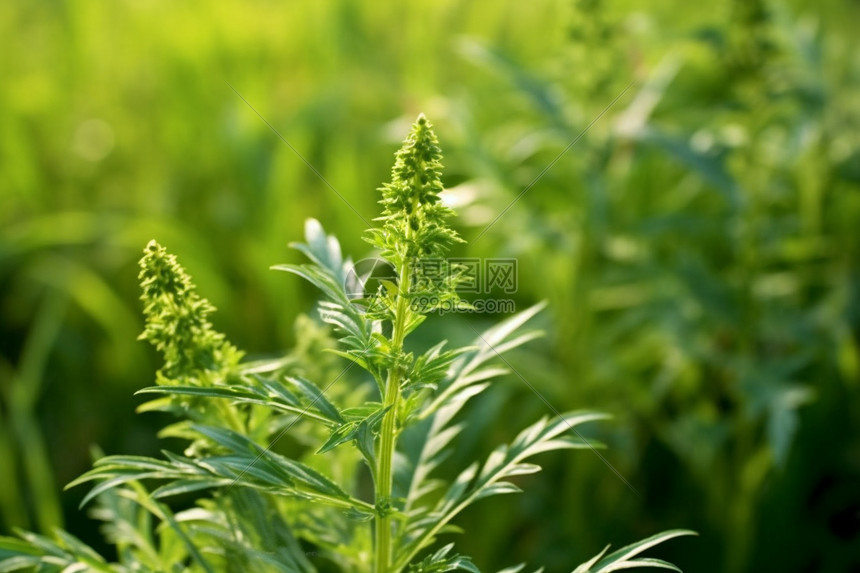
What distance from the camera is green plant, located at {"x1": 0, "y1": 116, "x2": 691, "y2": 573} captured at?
0.58 m

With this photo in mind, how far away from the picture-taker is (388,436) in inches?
24.6

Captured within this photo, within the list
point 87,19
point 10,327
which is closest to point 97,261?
point 10,327

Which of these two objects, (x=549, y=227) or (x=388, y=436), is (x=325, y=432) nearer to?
(x=388, y=436)

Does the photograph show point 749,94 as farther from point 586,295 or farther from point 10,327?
point 10,327

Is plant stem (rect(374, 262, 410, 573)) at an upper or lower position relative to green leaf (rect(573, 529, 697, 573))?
upper

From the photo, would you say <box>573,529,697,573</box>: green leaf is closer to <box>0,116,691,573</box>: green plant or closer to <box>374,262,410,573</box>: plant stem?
<box>0,116,691,573</box>: green plant

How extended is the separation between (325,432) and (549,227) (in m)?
0.86

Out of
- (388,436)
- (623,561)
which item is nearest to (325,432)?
(388,436)

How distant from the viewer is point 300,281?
6.54 ft

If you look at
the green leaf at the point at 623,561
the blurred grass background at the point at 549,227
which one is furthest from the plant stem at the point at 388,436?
the blurred grass background at the point at 549,227

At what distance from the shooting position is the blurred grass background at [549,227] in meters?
1.51

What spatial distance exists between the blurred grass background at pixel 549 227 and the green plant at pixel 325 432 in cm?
63

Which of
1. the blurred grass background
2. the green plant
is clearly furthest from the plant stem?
the blurred grass background

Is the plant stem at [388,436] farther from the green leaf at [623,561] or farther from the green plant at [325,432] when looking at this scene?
the green leaf at [623,561]
